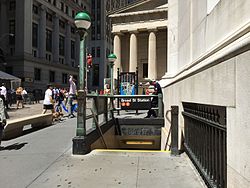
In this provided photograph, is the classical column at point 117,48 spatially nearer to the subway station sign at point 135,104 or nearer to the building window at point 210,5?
the subway station sign at point 135,104

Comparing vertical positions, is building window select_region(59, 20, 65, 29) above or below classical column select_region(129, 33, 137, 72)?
above

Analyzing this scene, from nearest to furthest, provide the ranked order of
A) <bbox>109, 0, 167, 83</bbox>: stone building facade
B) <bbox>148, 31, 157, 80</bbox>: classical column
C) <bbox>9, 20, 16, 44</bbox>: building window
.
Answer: <bbox>109, 0, 167, 83</bbox>: stone building facade < <bbox>148, 31, 157, 80</bbox>: classical column < <bbox>9, 20, 16, 44</bbox>: building window

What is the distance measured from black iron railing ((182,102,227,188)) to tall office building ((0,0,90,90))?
3622 cm

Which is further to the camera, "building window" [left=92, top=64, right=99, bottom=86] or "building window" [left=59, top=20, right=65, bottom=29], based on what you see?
"building window" [left=92, top=64, right=99, bottom=86]

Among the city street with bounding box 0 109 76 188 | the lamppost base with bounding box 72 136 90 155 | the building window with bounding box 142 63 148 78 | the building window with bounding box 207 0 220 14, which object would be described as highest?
the building window with bounding box 142 63 148 78

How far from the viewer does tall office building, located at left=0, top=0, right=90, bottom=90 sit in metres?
42.9

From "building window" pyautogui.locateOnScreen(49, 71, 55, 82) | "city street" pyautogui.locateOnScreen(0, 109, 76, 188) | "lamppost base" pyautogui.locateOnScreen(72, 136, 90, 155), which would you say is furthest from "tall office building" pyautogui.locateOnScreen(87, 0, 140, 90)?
"lamppost base" pyautogui.locateOnScreen(72, 136, 90, 155)

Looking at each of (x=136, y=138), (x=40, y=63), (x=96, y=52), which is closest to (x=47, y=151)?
(x=136, y=138)

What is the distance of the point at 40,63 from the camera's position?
46.9m

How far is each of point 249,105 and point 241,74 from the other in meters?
0.35

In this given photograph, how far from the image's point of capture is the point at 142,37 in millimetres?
37250

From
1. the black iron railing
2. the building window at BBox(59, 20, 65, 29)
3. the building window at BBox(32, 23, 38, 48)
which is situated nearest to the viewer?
the black iron railing

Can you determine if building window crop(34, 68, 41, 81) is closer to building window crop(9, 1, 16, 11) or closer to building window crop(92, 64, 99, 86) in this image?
building window crop(9, 1, 16, 11)

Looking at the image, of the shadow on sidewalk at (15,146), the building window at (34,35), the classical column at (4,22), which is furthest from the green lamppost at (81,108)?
the building window at (34,35)
